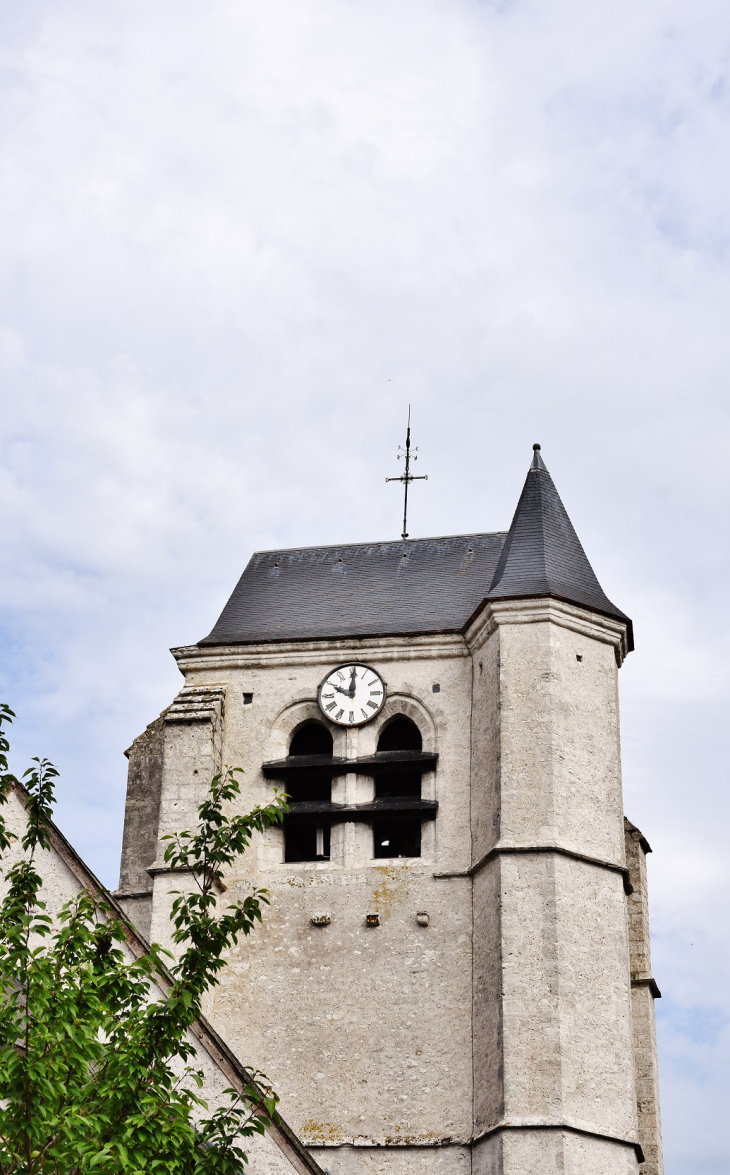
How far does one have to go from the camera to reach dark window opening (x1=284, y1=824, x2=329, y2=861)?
21.4m

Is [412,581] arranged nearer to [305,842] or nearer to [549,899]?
[305,842]

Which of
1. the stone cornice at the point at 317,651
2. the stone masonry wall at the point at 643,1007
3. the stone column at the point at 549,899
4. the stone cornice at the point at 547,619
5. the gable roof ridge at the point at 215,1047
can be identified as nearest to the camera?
the gable roof ridge at the point at 215,1047

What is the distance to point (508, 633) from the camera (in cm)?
2080

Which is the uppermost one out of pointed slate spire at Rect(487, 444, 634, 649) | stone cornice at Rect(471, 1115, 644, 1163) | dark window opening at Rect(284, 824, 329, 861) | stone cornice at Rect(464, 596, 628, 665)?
pointed slate spire at Rect(487, 444, 634, 649)

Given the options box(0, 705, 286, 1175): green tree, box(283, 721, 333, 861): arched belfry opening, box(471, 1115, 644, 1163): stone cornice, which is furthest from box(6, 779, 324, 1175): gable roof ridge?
box(283, 721, 333, 861): arched belfry opening

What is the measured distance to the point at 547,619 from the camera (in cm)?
2077

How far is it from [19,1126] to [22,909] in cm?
187

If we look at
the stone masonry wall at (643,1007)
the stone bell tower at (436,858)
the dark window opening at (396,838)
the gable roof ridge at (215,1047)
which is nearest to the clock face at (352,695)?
the stone bell tower at (436,858)

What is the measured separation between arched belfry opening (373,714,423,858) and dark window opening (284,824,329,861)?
62 cm

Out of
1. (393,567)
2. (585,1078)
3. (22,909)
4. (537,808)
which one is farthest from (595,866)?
(22,909)

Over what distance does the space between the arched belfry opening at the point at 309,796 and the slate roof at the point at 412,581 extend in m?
1.28

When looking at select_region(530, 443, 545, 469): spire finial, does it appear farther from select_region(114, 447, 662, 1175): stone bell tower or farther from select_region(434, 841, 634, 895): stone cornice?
select_region(434, 841, 634, 895): stone cornice

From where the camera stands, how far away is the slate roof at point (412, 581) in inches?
856

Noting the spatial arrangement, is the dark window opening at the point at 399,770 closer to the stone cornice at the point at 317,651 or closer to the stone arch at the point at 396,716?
the stone arch at the point at 396,716
